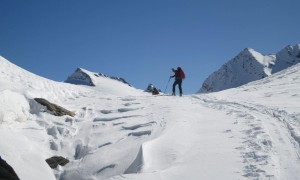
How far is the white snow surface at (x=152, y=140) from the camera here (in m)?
8.52

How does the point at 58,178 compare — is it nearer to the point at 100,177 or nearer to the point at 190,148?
the point at 100,177

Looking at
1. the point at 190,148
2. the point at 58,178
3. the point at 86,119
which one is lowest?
the point at 58,178

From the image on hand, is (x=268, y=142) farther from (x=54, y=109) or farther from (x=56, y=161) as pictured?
(x=54, y=109)

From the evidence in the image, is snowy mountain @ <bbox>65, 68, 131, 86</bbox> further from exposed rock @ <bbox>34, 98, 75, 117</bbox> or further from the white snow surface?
the white snow surface

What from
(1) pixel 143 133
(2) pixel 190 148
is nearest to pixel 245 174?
(2) pixel 190 148

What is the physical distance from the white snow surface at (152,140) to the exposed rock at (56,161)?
189 mm

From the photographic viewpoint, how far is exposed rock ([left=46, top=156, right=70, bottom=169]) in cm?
1141

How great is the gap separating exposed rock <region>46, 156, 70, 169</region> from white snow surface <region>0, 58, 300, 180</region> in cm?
19

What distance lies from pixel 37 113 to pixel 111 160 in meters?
4.89

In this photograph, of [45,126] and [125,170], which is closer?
[125,170]

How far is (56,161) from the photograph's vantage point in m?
11.6

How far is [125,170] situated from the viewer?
402 inches

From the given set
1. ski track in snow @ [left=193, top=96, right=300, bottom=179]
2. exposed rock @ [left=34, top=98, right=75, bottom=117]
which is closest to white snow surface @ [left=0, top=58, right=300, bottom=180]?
ski track in snow @ [left=193, top=96, right=300, bottom=179]

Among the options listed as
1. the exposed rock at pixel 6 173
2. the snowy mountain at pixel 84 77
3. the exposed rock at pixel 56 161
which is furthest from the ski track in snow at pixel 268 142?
the snowy mountain at pixel 84 77
